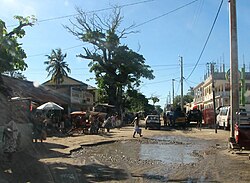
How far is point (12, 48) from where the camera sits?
13594 mm

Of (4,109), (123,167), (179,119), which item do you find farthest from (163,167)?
(179,119)

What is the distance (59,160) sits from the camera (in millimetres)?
13945

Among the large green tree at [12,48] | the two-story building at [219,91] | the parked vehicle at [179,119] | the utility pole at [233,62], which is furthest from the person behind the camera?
the two-story building at [219,91]

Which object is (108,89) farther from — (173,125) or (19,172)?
(19,172)

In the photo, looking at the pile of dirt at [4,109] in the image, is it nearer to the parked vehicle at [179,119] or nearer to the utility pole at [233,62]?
the utility pole at [233,62]

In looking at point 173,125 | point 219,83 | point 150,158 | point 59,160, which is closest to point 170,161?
point 150,158

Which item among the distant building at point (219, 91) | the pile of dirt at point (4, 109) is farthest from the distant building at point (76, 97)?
the pile of dirt at point (4, 109)

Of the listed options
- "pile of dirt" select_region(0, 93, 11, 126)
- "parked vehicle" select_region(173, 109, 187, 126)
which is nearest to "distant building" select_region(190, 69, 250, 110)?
"parked vehicle" select_region(173, 109, 187, 126)

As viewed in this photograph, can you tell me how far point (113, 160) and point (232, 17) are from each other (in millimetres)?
9144

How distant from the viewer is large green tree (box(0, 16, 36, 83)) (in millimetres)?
13461

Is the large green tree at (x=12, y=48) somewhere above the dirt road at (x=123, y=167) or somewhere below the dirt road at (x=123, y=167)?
above

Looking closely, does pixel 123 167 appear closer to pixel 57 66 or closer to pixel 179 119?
pixel 179 119

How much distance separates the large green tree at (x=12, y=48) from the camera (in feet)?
44.2

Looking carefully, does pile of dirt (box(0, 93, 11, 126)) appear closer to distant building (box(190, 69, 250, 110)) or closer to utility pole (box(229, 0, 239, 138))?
utility pole (box(229, 0, 239, 138))
